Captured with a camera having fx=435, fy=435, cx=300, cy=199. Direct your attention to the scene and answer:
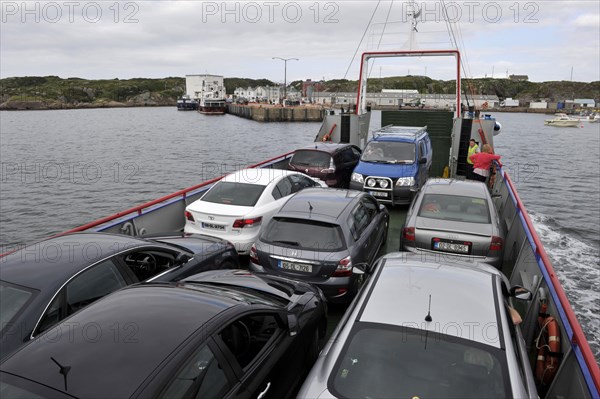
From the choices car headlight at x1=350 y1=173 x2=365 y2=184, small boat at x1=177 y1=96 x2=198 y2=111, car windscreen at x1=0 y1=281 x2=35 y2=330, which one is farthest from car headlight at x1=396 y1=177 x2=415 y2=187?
small boat at x1=177 y1=96 x2=198 y2=111

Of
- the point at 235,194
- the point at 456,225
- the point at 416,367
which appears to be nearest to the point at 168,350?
the point at 416,367

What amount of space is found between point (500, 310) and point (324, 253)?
2462 mm

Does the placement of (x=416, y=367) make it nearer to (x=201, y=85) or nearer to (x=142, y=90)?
(x=201, y=85)

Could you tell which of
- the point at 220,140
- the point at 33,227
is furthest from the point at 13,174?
the point at 220,140

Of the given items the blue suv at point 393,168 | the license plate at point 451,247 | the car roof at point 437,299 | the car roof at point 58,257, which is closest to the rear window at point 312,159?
the blue suv at point 393,168

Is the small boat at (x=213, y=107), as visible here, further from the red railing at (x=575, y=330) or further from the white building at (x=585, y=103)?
the white building at (x=585, y=103)

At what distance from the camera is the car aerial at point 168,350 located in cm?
235

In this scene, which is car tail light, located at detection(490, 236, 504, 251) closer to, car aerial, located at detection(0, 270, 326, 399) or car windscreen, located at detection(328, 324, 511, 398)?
car aerial, located at detection(0, 270, 326, 399)

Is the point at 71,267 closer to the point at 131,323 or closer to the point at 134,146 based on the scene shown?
the point at 131,323

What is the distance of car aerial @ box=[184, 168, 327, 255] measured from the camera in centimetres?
716

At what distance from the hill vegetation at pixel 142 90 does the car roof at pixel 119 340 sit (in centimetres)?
13520

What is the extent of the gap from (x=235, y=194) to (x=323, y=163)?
13.8ft

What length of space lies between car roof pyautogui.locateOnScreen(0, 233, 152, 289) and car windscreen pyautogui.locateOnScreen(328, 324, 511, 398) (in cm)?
266

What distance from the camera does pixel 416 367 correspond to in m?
2.77
